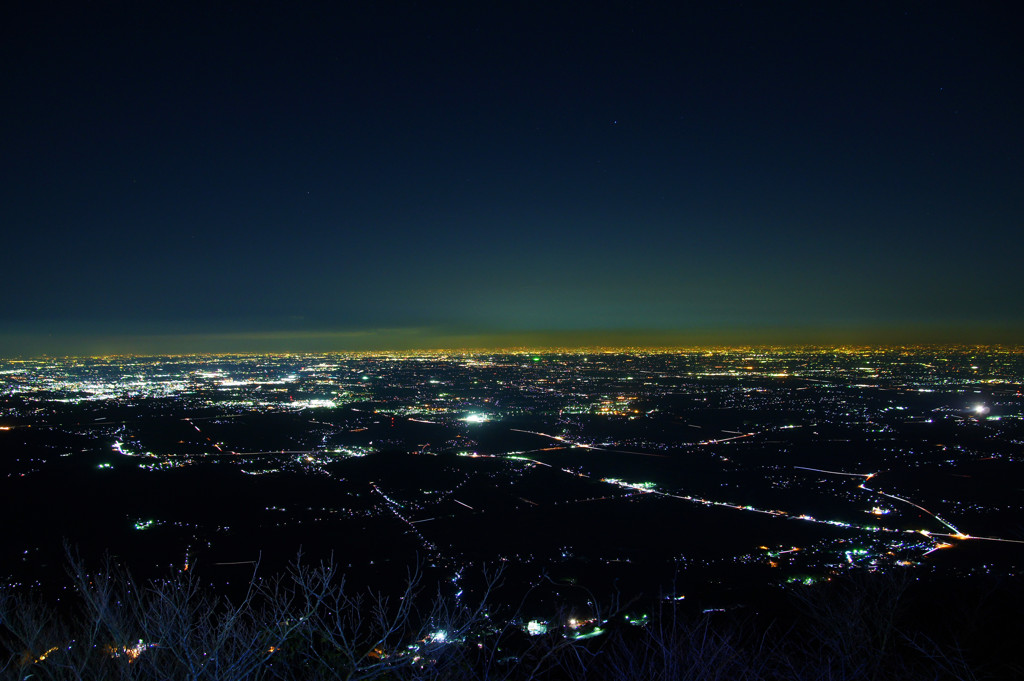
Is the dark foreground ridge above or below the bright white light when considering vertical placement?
above

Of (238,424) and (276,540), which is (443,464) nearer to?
(276,540)

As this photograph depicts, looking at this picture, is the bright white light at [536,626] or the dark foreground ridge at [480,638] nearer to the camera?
the dark foreground ridge at [480,638]

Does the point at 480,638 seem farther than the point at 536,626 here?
No

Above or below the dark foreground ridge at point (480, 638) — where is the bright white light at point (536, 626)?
below

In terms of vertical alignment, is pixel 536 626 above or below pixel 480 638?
below

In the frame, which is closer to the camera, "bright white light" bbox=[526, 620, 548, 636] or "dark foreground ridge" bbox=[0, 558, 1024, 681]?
"dark foreground ridge" bbox=[0, 558, 1024, 681]

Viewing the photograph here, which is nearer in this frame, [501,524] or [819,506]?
[501,524]

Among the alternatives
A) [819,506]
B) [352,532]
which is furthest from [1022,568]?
[352,532]

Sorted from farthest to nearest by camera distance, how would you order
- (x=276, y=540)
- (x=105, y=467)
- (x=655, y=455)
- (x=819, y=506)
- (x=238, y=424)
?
(x=238, y=424) < (x=655, y=455) < (x=105, y=467) < (x=819, y=506) < (x=276, y=540)
